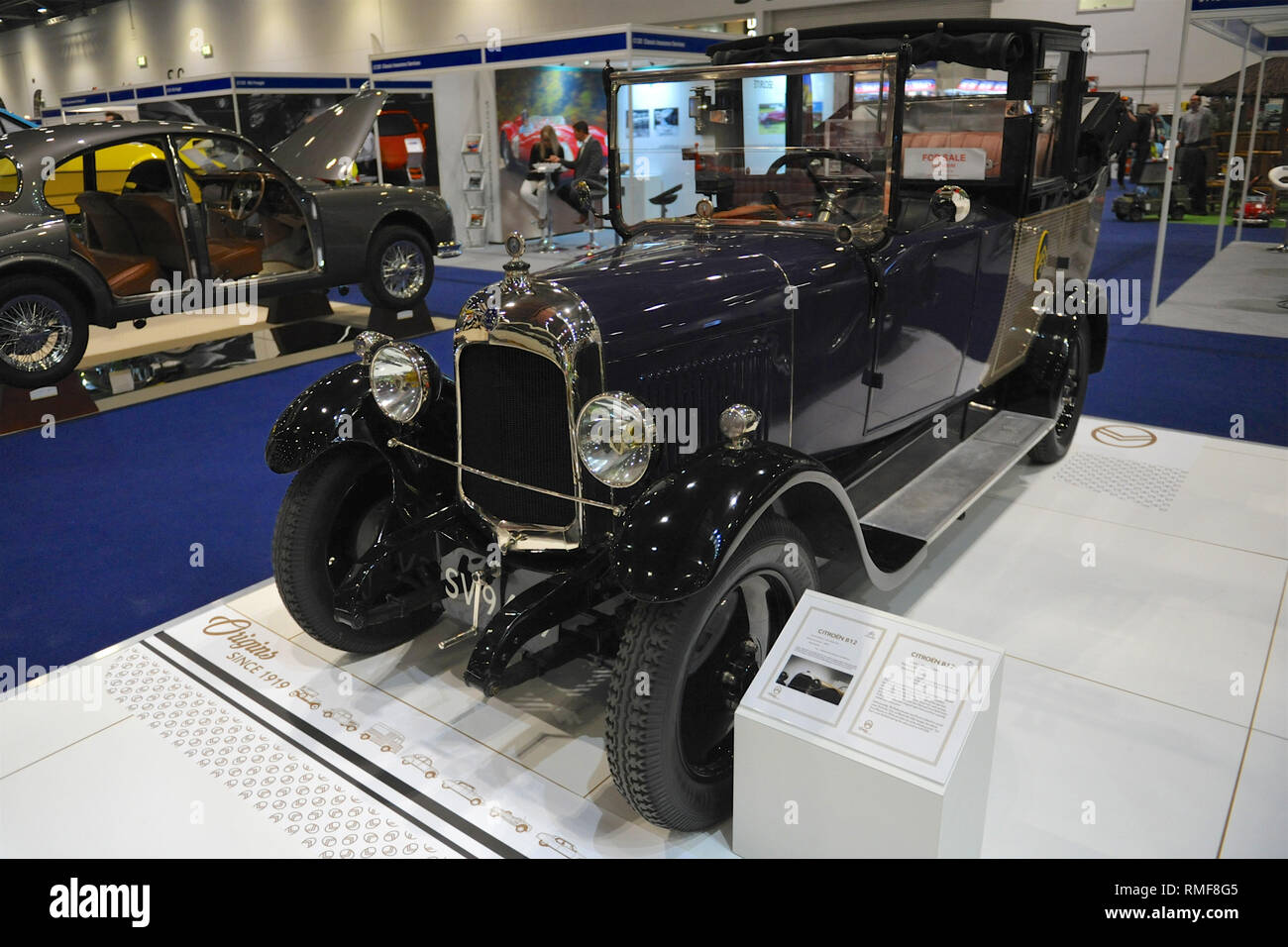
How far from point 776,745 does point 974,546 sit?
6.42 feet

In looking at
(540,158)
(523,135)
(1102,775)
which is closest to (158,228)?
(540,158)

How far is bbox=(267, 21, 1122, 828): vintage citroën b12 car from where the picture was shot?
7.02 feet

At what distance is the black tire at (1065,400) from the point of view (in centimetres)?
413

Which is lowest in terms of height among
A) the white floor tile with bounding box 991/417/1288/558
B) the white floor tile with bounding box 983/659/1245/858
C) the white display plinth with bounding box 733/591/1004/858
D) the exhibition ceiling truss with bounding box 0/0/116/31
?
the white floor tile with bounding box 983/659/1245/858

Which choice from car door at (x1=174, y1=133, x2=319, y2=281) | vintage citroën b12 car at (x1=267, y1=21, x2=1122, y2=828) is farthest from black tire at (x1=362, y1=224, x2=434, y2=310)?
vintage citroën b12 car at (x1=267, y1=21, x2=1122, y2=828)

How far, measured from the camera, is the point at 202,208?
21.5 feet

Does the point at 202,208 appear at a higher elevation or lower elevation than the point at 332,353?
higher

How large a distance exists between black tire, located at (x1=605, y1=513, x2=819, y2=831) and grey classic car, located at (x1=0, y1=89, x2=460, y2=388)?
16.6 feet

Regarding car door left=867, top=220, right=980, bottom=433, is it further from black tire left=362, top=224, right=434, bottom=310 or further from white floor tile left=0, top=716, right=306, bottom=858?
black tire left=362, top=224, right=434, bottom=310

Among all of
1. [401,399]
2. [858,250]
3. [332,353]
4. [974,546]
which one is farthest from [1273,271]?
[401,399]

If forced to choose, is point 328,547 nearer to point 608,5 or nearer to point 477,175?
point 477,175

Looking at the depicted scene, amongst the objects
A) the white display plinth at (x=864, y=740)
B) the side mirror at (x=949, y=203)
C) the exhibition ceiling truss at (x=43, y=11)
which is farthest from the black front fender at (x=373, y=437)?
the exhibition ceiling truss at (x=43, y=11)

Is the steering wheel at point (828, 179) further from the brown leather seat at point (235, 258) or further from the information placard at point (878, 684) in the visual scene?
the brown leather seat at point (235, 258)
